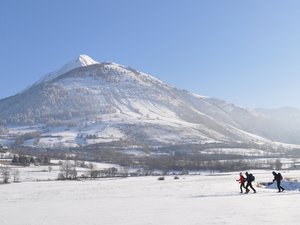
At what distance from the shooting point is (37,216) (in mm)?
26797

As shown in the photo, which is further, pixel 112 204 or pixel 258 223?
pixel 112 204

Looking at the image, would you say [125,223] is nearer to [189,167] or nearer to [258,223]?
[258,223]

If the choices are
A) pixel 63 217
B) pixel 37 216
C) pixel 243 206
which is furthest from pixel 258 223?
pixel 37 216

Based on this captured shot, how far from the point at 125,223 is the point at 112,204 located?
9819mm

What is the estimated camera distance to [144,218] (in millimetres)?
24719

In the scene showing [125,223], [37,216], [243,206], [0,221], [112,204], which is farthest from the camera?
[112,204]

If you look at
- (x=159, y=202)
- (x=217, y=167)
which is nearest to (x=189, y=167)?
(x=217, y=167)

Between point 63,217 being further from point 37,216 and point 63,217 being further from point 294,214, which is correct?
point 294,214

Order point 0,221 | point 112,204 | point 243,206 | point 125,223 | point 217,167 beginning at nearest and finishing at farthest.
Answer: point 125,223 < point 0,221 < point 243,206 < point 112,204 < point 217,167

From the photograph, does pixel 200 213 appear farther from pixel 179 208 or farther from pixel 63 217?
pixel 63 217

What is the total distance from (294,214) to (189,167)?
174m

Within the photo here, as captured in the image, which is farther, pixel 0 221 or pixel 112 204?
pixel 112 204

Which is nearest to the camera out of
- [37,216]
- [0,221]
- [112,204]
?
[0,221]

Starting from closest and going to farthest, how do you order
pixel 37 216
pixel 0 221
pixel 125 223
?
pixel 125 223 < pixel 0 221 < pixel 37 216
